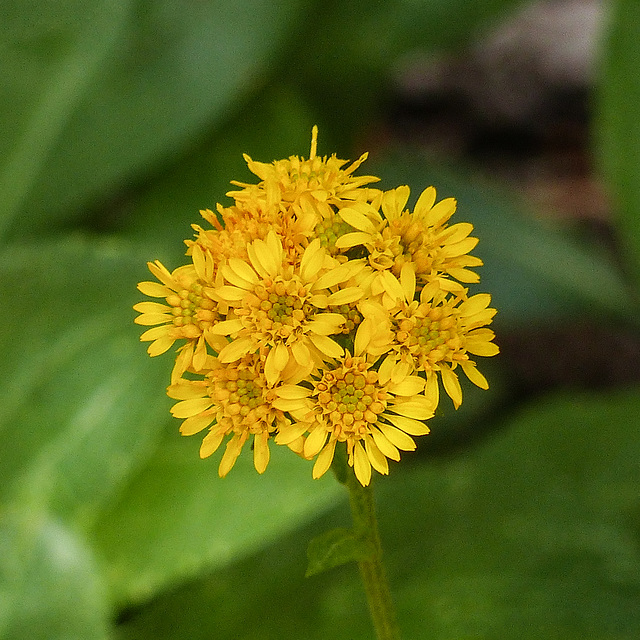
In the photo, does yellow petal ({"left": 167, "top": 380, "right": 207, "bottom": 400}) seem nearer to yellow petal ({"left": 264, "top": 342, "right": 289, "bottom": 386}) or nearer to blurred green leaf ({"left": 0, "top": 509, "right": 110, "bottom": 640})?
yellow petal ({"left": 264, "top": 342, "right": 289, "bottom": 386})

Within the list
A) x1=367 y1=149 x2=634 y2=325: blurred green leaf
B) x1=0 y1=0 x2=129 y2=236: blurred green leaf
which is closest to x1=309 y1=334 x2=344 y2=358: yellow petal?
x1=0 y1=0 x2=129 y2=236: blurred green leaf

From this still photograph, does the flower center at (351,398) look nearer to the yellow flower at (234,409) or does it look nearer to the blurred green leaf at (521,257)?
the yellow flower at (234,409)

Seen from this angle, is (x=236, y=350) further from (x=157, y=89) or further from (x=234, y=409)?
(x=157, y=89)

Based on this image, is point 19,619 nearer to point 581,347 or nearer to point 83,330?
point 83,330

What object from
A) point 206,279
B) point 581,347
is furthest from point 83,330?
point 581,347

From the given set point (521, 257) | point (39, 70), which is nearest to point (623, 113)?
point (521, 257)

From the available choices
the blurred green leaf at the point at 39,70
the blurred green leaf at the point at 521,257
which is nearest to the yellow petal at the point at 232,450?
the blurred green leaf at the point at 39,70
